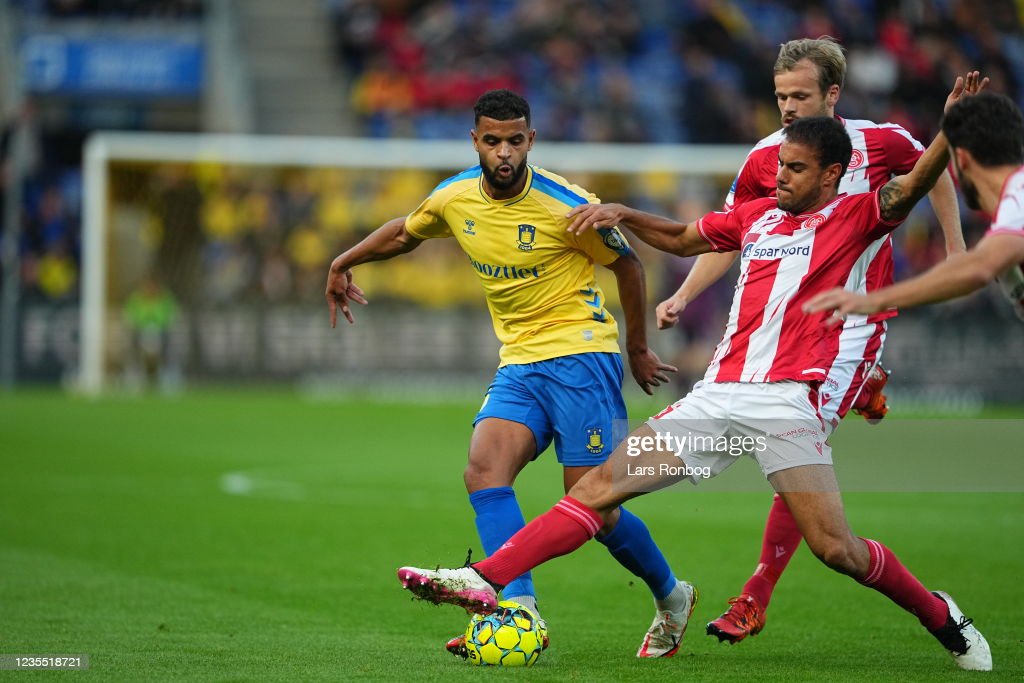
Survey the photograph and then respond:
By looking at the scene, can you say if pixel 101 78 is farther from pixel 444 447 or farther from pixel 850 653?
pixel 850 653

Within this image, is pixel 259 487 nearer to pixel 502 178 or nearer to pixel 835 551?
pixel 502 178

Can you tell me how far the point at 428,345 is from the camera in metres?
23.1

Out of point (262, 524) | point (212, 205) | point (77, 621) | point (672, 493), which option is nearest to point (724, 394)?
point (77, 621)

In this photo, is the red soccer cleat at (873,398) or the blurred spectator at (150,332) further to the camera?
the blurred spectator at (150,332)

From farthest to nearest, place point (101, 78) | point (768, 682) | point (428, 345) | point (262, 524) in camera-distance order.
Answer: point (101, 78)
point (428, 345)
point (262, 524)
point (768, 682)

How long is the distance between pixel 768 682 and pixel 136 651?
2631 mm

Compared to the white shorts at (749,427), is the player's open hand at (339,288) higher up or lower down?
higher up

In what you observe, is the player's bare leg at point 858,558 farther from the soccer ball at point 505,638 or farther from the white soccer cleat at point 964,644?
the soccer ball at point 505,638

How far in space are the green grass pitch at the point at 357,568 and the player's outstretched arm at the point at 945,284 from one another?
1.66 meters

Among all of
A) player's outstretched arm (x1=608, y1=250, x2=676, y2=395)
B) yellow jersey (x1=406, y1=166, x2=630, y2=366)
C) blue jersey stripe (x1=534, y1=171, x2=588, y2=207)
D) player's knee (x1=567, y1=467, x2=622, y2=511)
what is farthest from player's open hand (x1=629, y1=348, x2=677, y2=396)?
player's knee (x1=567, y1=467, x2=622, y2=511)

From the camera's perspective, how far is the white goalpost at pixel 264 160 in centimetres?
2242

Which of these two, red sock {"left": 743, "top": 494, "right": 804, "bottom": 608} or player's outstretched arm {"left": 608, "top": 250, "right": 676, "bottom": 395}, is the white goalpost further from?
red sock {"left": 743, "top": 494, "right": 804, "bottom": 608}

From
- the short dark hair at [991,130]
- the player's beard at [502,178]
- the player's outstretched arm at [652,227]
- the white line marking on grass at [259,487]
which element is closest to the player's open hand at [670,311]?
the player's outstretched arm at [652,227]

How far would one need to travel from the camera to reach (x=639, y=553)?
637 centimetres
